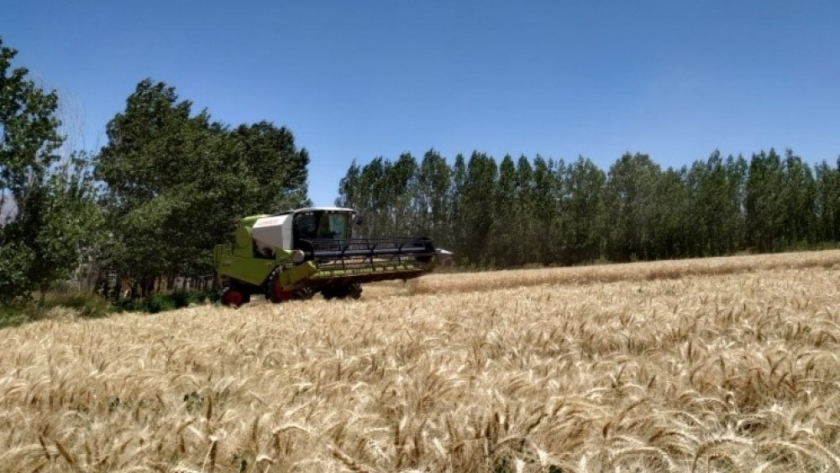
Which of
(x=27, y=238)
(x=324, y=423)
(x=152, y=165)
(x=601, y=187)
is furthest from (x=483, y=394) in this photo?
(x=601, y=187)

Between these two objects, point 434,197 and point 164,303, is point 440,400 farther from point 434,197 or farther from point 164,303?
point 434,197

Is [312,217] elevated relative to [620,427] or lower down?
elevated

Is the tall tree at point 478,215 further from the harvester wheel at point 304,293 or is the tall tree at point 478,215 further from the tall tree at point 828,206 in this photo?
the harvester wheel at point 304,293

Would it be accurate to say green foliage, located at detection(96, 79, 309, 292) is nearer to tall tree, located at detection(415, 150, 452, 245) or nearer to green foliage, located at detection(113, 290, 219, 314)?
green foliage, located at detection(113, 290, 219, 314)

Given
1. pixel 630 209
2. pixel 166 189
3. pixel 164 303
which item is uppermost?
pixel 630 209

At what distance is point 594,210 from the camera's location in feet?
183

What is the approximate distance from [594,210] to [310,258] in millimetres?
43368

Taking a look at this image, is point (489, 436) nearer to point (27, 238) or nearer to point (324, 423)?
point (324, 423)

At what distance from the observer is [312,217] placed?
58.3 feet

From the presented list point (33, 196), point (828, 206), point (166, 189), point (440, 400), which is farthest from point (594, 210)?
point (440, 400)

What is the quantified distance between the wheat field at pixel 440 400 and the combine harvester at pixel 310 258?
1058 centimetres

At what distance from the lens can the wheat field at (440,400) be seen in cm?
208

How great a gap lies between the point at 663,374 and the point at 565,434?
1.11 m

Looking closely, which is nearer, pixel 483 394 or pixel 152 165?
pixel 483 394
